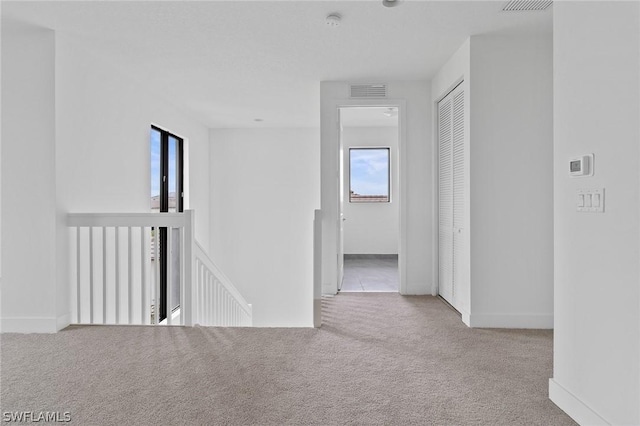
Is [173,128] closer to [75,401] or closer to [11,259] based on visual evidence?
[11,259]

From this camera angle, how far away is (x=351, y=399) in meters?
1.98

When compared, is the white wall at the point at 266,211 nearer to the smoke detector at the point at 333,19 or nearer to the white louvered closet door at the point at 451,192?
the white louvered closet door at the point at 451,192

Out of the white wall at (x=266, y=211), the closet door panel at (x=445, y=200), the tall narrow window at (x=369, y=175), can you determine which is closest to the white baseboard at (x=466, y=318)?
the closet door panel at (x=445, y=200)

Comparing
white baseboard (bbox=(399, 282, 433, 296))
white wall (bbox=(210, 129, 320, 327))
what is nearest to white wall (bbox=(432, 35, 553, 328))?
white baseboard (bbox=(399, 282, 433, 296))

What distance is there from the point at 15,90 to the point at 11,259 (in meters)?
1.31

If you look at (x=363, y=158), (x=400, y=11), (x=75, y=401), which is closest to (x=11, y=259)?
(x=75, y=401)

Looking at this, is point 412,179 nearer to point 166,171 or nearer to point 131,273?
point 131,273

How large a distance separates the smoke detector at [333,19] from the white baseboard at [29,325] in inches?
120

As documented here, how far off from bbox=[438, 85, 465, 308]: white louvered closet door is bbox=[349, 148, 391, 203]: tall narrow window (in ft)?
9.50

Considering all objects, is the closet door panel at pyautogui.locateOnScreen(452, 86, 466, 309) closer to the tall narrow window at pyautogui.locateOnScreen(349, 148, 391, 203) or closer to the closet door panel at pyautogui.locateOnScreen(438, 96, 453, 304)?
the closet door panel at pyautogui.locateOnScreen(438, 96, 453, 304)

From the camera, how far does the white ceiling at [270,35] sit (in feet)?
8.71
